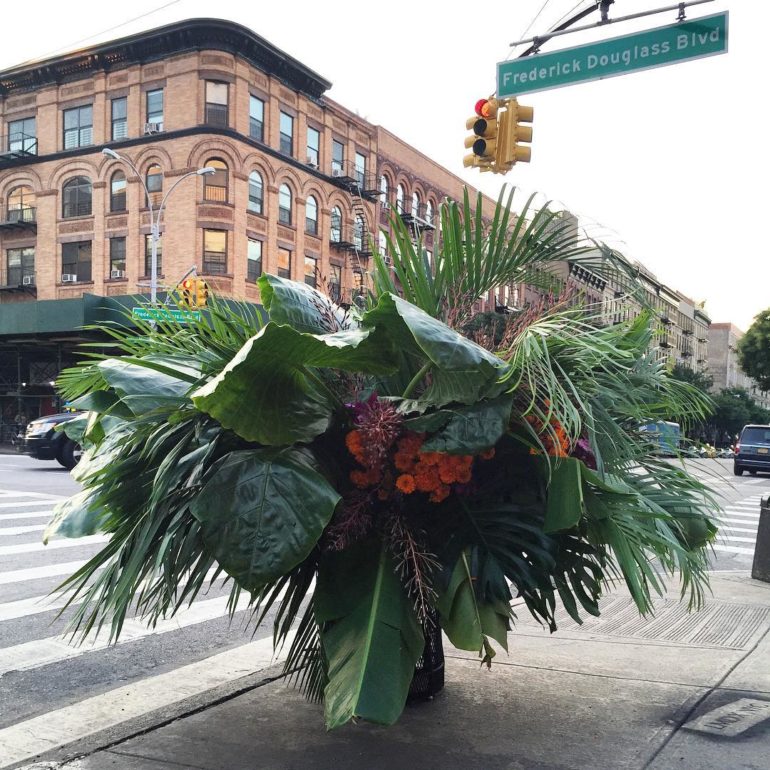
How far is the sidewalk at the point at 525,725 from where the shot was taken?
10.1 ft

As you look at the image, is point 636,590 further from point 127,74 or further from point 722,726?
point 127,74

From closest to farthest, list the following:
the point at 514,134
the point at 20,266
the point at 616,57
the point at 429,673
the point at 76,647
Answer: the point at 429,673, the point at 76,647, the point at 616,57, the point at 514,134, the point at 20,266

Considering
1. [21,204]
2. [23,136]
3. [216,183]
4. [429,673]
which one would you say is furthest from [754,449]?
[23,136]

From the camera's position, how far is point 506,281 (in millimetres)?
3494

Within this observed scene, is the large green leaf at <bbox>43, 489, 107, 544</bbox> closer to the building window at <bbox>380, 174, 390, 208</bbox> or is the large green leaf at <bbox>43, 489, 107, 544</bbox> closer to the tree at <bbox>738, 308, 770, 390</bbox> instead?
the building window at <bbox>380, 174, 390, 208</bbox>

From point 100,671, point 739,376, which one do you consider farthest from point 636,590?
point 739,376

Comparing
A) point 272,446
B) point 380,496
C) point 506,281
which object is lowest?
point 380,496

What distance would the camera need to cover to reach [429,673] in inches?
145

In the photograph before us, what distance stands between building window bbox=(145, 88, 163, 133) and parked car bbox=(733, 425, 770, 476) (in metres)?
24.5

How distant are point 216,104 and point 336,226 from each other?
325 inches

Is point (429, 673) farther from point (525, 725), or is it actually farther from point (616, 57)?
point (616, 57)

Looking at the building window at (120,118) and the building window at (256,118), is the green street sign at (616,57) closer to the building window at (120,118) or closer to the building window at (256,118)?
the building window at (256,118)

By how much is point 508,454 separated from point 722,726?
159 cm

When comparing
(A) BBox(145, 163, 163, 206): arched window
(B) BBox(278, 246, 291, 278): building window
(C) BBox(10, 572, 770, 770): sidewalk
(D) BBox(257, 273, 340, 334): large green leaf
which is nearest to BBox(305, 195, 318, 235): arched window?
(B) BBox(278, 246, 291, 278): building window
